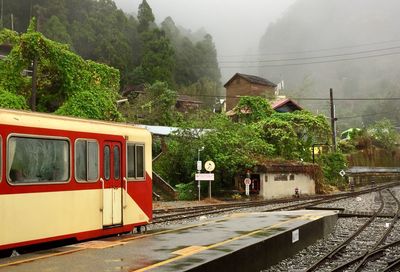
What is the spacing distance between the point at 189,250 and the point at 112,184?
2.69m

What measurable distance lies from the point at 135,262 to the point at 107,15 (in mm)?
70108

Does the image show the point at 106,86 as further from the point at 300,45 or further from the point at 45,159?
the point at 300,45

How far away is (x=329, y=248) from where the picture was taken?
12.5 meters

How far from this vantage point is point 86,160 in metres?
9.52

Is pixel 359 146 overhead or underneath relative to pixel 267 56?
underneath

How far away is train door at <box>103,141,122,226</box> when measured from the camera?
10062 mm

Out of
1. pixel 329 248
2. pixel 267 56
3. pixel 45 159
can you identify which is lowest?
pixel 329 248

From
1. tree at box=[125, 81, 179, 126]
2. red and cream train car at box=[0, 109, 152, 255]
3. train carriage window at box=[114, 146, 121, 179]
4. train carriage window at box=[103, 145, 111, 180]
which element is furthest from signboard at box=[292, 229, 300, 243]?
tree at box=[125, 81, 179, 126]

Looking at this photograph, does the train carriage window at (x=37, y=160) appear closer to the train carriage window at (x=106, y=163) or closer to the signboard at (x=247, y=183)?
the train carriage window at (x=106, y=163)

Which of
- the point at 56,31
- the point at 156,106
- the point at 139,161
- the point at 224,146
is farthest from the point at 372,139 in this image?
the point at 139,161

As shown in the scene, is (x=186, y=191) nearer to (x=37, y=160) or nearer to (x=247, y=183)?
(x=247, y=183)

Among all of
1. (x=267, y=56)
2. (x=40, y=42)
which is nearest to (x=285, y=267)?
(x=40, y=42)

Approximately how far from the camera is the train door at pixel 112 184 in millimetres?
10062

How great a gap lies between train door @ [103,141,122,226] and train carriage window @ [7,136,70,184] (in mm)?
1195
